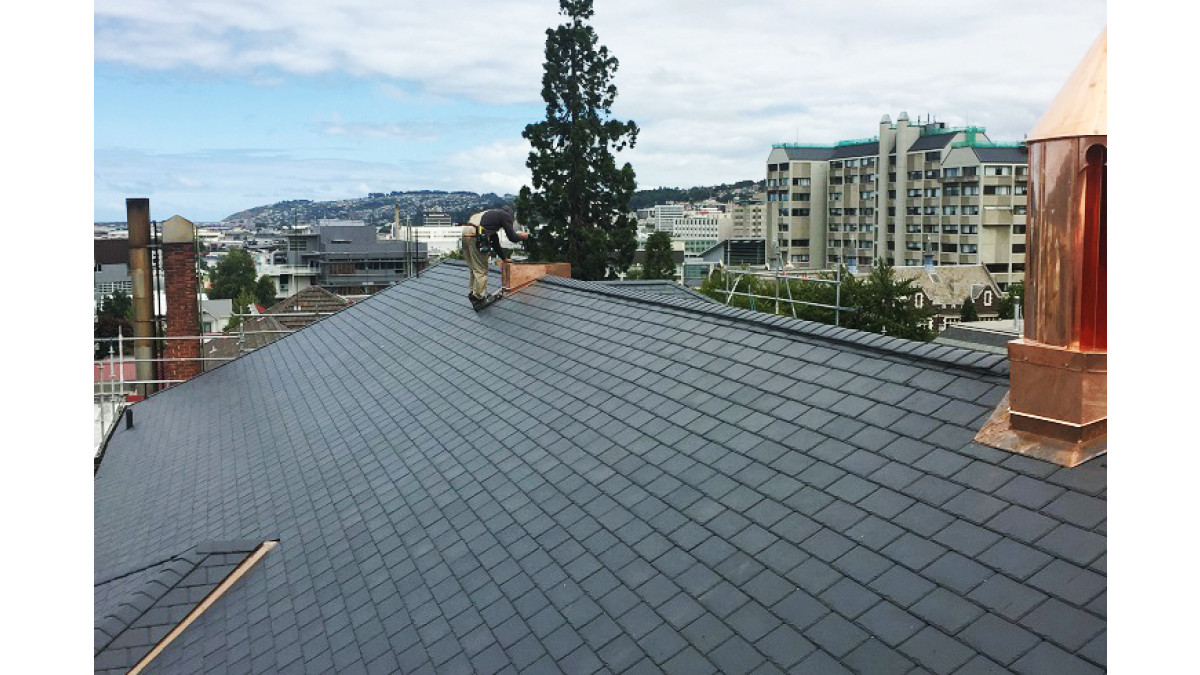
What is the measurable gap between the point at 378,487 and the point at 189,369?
19218 millimetres

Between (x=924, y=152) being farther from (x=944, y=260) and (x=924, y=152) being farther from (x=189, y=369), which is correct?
(x=189, y=369)

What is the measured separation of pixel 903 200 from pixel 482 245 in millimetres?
88109

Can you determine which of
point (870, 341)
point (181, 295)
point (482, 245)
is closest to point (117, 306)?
point (181, 295)

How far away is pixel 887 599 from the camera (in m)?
5.00

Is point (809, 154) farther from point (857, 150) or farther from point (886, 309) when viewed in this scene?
point (886, 309)

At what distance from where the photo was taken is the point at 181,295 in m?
27.0

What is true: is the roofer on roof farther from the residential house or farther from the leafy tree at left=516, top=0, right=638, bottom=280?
the residential house

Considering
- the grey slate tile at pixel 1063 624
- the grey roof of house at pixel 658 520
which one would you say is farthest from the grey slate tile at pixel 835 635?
the grey slate tile at pixel 1063 624

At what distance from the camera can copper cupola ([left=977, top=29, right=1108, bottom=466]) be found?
5.36 meters

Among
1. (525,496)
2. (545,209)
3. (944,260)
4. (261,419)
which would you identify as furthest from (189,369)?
(944,260)

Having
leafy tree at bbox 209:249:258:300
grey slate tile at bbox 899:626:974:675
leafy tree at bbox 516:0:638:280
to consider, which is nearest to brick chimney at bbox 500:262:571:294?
grey slate tile at bbox 899:626:974:675

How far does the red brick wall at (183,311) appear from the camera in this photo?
2673 cm

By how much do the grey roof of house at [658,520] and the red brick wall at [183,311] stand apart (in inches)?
575

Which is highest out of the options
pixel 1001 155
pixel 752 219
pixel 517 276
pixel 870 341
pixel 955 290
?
pixel 1001 155
